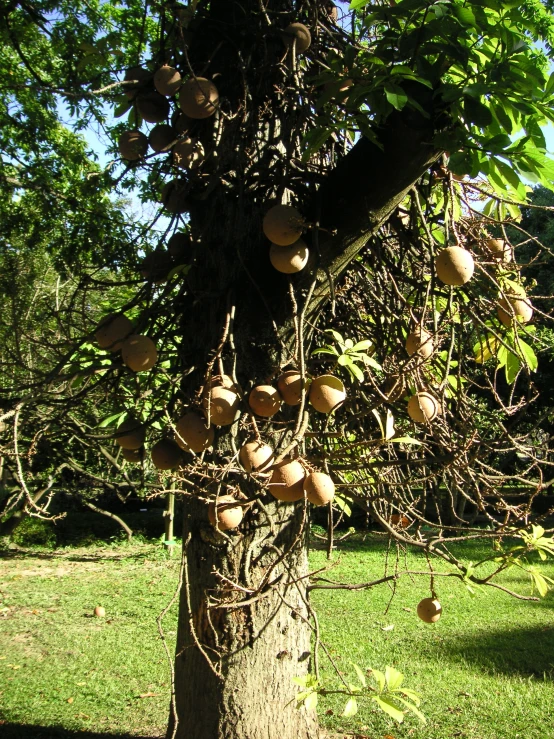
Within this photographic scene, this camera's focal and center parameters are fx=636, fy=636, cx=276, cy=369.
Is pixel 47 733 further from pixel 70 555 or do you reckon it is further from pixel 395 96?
pixel 70 555

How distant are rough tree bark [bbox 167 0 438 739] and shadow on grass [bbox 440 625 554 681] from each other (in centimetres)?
360

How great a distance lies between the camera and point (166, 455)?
2.14m

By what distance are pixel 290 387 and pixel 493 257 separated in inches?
40.1

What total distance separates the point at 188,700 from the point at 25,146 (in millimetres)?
6946

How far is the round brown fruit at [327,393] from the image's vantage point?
175 cm

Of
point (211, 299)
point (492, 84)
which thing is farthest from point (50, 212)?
point (492, 84)

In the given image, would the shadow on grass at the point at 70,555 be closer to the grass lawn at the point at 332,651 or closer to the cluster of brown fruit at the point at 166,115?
the grass lawn at the point at 332,651

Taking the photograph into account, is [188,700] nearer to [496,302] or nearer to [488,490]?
[488,490]

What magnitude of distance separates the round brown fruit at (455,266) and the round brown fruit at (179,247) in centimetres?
99

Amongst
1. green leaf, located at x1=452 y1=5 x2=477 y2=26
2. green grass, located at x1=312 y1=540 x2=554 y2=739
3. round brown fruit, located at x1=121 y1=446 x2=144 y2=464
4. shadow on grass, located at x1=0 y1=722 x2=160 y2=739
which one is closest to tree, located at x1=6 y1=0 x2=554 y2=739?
green leaf, located at x1=452 y1=5 x2=477 y2=26

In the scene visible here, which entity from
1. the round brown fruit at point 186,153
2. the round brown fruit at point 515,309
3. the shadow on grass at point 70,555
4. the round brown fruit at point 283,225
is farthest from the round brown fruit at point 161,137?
the shadow on grass at point 70,555

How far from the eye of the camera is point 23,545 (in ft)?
35.6

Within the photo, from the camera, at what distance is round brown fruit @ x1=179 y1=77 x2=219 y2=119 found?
6.87ft

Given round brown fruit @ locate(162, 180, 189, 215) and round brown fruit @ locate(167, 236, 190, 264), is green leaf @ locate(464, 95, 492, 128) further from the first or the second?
round brown fruit @ locate(167, 236, 190, 264)
